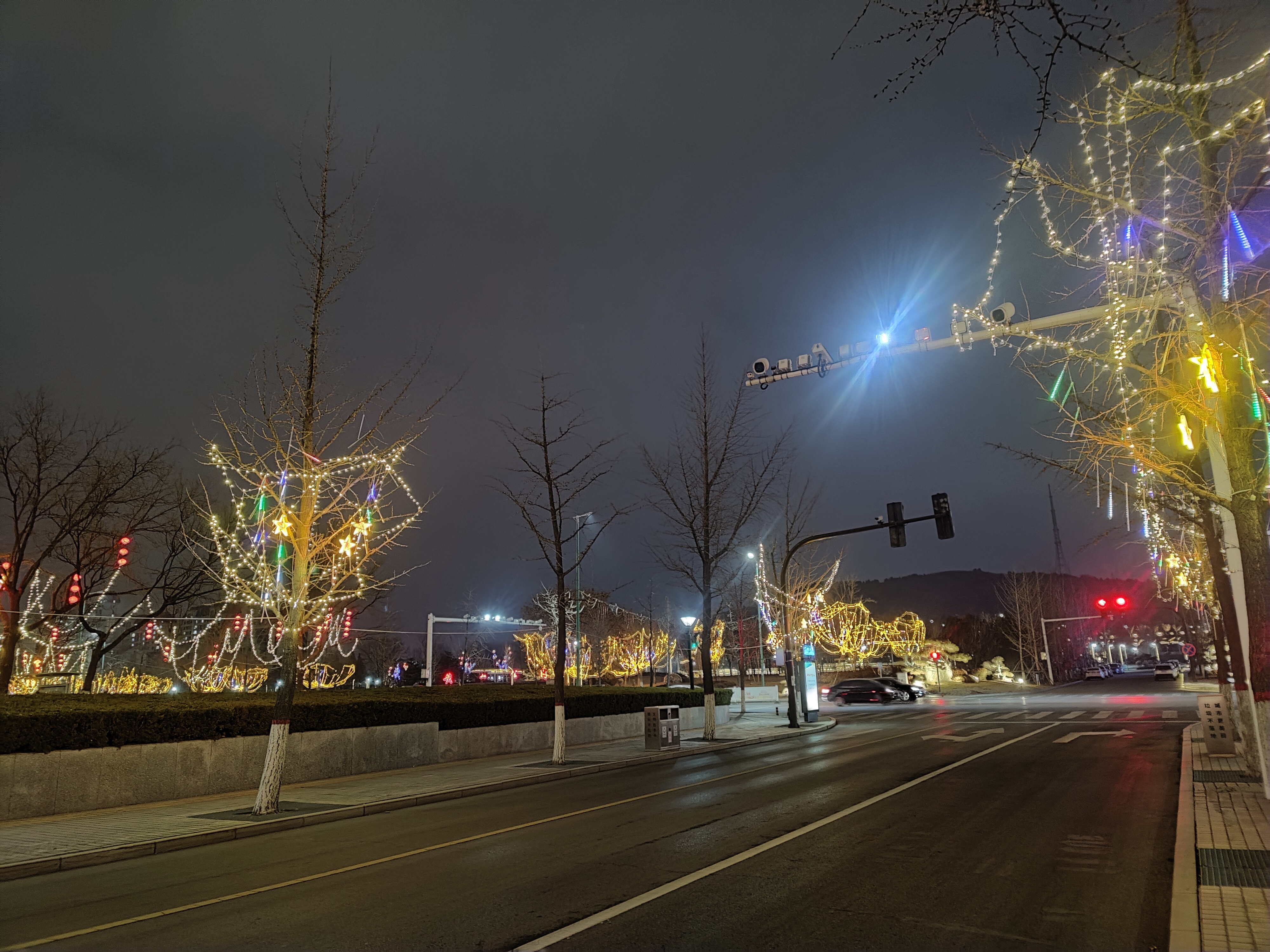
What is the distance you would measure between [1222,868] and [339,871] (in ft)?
27.5

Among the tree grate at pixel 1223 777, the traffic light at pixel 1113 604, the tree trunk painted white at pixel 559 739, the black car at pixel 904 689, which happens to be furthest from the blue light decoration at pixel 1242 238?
the black car at pixel 904 689

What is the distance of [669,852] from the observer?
8164 mm

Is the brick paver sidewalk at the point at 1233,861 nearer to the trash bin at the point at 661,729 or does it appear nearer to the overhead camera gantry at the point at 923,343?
the overhead camera gantry at the point at 923,343

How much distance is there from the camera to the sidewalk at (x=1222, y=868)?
5.12m

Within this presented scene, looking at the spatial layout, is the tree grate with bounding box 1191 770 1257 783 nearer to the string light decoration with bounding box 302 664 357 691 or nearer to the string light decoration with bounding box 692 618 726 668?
the string light decoration with bounding box 302 664 357 691

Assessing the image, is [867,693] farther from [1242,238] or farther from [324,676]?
[1242,238]

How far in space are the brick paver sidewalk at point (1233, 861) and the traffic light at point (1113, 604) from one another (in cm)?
1415

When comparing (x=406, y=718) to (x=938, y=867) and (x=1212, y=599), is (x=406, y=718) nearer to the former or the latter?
(x=938, y=867)

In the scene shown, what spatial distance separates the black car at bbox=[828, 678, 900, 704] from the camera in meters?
42.0

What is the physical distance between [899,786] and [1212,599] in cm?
2253

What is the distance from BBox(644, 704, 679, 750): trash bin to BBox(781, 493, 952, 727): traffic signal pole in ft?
19.8

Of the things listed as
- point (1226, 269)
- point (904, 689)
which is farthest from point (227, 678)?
point (1226, 269)

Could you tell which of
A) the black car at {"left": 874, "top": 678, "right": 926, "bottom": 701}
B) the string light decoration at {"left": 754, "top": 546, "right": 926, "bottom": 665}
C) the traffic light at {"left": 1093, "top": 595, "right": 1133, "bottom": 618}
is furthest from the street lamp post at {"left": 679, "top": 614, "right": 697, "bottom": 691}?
the traffic light at {"left": 1093, "top": 595, "right": 1133, "bottom": 618}

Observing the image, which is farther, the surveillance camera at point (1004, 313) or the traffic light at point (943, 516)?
the traffic light at point (943, 516)
